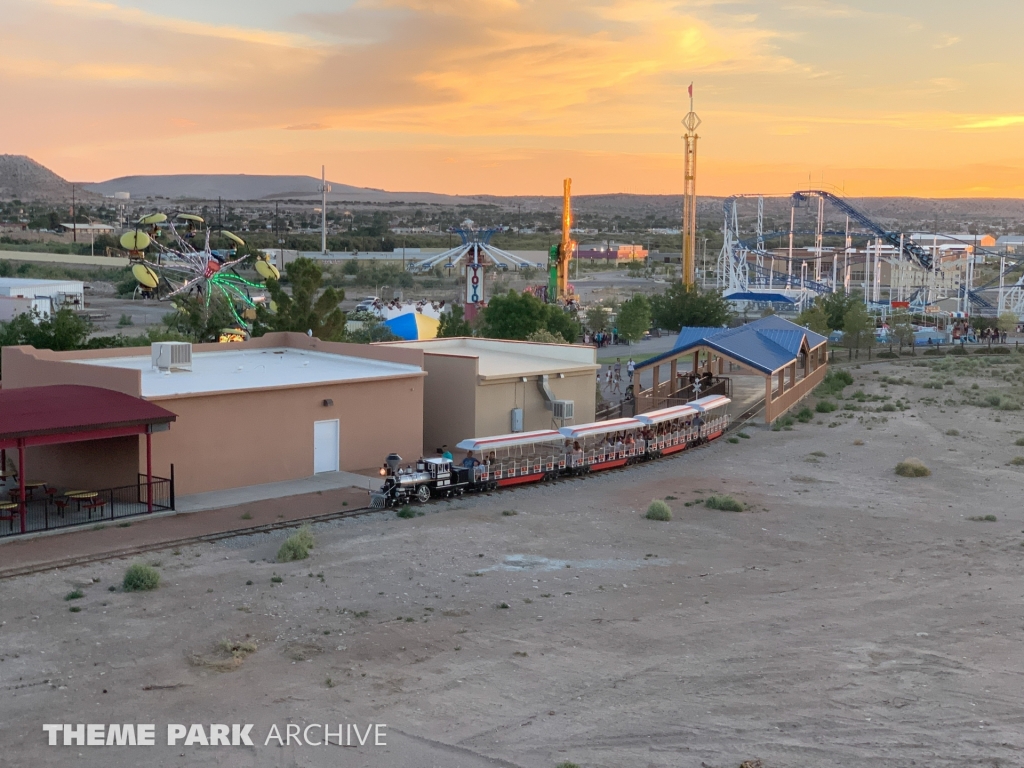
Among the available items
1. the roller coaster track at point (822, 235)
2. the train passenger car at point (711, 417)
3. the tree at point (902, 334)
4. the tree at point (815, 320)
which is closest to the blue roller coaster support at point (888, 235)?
the roller coaster track at point (822, 235)

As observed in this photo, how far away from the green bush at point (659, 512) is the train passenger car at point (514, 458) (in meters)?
4.06

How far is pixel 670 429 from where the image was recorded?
33625 millimetres

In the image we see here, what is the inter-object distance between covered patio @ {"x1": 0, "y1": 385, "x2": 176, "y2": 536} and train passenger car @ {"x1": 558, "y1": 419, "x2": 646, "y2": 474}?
10287 mm

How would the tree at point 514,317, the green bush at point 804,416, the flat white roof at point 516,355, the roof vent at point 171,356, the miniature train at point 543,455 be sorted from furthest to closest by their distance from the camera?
the tree at point 514,317
the green bush at point 804,416
the flat white roof at point 516,355
the roof vent at point 171,356
the miniature train at point 543,455

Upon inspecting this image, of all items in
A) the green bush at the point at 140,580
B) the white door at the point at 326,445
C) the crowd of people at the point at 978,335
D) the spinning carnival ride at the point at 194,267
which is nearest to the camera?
the green bush at the point at 140,580

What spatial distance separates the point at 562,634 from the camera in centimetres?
1658

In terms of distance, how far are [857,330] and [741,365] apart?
89.1 feet

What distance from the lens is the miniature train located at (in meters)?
25.4

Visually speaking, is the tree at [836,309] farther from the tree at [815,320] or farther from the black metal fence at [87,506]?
the black metal fence at [87,506]

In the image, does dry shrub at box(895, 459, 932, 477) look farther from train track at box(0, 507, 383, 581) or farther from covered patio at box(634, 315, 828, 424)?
train track at box(0, 507, 383, 581)

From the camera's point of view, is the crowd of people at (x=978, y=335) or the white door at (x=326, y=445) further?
the crowd of people at (x=978, y=335)

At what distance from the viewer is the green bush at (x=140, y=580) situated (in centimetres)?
1806

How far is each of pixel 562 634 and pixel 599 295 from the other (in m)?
90.8

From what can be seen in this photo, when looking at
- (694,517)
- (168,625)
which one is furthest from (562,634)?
(694,517)
